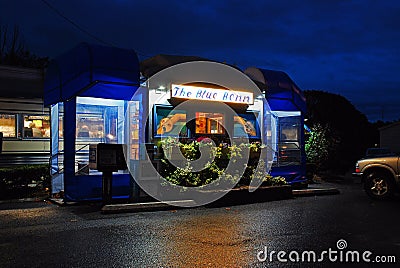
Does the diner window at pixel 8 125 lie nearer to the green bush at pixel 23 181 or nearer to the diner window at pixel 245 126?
the green bush at pixel 23 181

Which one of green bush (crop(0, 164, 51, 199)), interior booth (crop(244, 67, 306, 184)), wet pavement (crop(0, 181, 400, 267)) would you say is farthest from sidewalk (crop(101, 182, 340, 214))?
green bush (crop(0, 164, 51, 199))

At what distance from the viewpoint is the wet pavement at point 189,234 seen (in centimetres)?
605

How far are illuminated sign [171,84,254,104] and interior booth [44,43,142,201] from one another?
1.78 m

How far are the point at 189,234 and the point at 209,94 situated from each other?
7.44m

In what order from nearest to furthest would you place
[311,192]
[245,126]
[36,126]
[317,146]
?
[311,192], [36,126], [245,126], [317,146]

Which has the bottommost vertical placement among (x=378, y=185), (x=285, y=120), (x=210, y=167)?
(x=378, y=185)

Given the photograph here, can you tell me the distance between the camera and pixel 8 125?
15.9 m

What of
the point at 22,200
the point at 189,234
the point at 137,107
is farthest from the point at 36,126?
the point at 189,234

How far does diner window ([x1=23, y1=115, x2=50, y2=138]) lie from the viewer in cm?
1620

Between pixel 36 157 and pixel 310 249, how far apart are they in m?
12.4

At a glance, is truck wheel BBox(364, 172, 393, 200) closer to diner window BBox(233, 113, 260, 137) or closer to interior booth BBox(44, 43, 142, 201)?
diner window BBox(233, 113, 260, 137)

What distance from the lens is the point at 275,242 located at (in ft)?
22.9

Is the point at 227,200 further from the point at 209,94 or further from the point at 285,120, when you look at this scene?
the point at 285,120

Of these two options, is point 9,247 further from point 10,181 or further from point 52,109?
point 52,109
